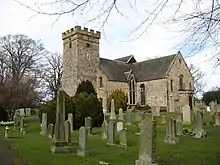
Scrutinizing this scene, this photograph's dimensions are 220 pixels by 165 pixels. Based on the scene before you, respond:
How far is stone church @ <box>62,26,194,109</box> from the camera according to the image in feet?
149

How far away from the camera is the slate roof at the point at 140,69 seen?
153 ft

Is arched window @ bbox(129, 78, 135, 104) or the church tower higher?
the church tower

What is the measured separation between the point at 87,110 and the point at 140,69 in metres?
27.4

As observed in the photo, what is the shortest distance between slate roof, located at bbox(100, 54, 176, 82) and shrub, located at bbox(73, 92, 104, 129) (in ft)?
67.4

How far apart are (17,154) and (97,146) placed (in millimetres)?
3400

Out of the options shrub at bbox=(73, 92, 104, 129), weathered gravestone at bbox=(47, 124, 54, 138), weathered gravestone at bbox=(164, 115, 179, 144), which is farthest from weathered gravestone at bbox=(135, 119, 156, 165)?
shrub at bbox=(73, 92, 104, 129)

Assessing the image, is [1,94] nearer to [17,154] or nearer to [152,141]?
[17,154]

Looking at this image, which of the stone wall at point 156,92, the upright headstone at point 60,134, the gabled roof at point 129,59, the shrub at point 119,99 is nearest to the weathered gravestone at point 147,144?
the upright headstone at point 60,134

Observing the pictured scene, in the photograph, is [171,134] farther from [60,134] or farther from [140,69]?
[140,69]

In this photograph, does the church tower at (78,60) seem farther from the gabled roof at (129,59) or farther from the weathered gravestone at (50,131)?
the weathered gravestone at (50,131)

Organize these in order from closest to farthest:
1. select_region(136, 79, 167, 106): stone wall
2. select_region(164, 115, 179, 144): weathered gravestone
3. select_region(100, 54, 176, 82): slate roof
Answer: select_region(164, 115, 179, 144): weathered gravestone
select_region(136, 79, 167, 106): stone wall
select_region(100, 54, 176, 82): slate roof

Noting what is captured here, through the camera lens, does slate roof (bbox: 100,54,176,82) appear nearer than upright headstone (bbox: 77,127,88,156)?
No

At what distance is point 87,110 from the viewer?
24.6 metres

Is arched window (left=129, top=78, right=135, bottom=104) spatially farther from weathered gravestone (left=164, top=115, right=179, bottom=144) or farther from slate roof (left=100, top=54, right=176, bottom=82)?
weathered gravestone (left=164, top=115, right=179, bottom=144)
